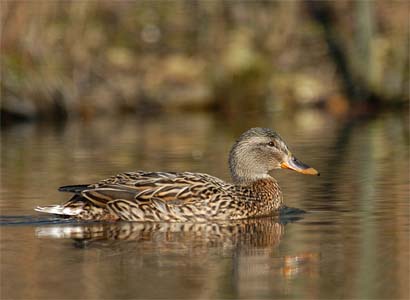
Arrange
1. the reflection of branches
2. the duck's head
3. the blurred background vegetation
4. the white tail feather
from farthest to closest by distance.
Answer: the blurred background vegetation, the duck's head, the white tail feather, the reflection of branches

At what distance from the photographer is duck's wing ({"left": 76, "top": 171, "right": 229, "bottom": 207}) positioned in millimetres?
11609

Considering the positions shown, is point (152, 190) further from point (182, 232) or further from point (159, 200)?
point (182, 232)

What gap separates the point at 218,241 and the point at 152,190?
133cm

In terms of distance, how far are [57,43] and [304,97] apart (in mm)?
5261

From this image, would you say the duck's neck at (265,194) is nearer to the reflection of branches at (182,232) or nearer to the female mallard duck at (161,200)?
the female mallard duck at (161,200)

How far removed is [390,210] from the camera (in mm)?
11969

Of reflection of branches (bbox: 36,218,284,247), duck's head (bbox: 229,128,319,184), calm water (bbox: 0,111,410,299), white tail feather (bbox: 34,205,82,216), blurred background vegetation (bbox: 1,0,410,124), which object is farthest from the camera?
blurred background vegetation (bbox: 1,0,410,124)

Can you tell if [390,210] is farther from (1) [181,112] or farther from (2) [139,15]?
(2) [139,15]

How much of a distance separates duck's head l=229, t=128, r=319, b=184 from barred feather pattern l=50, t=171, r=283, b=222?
0.81 meters

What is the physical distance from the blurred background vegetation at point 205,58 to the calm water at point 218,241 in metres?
6.90

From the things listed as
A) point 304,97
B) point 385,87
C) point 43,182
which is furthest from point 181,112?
point 43,182

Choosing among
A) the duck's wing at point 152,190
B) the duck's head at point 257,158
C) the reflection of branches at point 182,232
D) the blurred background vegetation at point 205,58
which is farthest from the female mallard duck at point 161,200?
the blurred background vegetation at point 205,58

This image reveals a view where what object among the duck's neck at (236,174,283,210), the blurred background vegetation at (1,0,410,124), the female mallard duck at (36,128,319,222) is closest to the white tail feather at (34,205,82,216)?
the female mallard duck at (36,128,319,222)

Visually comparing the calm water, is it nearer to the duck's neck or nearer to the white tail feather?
the white tail feather
